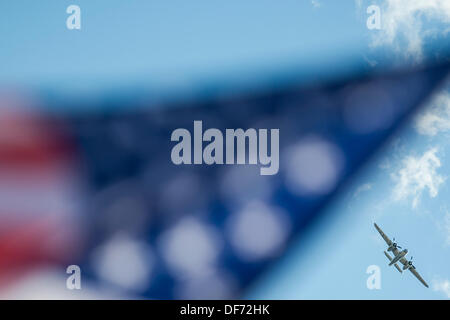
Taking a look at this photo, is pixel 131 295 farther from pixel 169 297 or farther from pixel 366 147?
pixel 366 147

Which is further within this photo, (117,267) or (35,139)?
(35,139)

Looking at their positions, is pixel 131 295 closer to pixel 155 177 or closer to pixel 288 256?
pixel 155 177

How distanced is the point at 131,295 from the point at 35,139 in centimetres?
789
